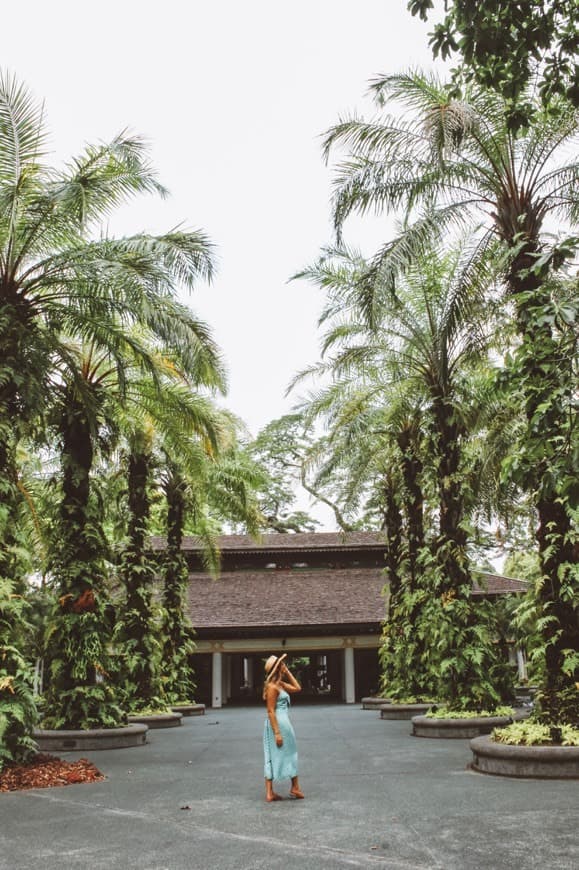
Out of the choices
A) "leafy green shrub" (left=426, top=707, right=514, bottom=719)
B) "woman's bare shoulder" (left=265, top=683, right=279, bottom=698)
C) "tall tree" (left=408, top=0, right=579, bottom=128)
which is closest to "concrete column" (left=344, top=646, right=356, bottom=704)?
"leafy green shrub" (left=426, top=707, right=514, bottom=719)

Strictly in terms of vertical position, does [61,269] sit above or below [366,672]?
above

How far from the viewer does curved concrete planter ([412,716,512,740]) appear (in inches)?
499

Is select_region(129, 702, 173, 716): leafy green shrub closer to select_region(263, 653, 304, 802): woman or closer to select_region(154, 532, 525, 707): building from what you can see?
select_region(154, 532, 525, 707): building

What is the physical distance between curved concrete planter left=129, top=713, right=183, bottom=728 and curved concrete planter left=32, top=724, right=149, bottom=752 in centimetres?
348

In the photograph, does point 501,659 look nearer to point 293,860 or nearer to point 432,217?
point 432,217

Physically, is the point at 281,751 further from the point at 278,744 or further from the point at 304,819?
the point at 304,819

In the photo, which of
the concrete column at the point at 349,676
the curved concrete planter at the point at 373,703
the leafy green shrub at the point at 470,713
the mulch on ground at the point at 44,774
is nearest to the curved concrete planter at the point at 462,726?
the leafy green shrub at the point at 470,713

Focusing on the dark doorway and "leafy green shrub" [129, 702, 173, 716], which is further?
the dark doorway

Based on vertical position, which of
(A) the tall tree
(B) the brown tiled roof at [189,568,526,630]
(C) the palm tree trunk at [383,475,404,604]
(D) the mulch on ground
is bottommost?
(D) the mulch on ground

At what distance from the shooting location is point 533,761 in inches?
335

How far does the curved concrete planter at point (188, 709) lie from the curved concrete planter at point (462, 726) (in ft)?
29.4

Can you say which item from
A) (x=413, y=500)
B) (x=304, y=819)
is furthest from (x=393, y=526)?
(x=304, y=819)

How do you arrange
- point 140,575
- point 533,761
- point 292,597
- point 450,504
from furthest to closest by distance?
point 292,597, point 140,575, point 450,504, point 533,761

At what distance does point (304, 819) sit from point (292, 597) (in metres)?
21.8
